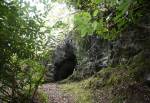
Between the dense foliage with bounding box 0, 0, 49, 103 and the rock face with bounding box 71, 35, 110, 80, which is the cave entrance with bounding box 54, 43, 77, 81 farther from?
the dense foliage with bounding box 0, 0, 49, 103

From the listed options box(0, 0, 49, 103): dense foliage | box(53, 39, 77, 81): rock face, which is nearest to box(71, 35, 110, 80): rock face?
box(53, 39, 77, 81): rock face

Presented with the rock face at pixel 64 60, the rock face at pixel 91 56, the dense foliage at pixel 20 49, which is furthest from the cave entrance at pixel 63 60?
the dense foliage at pixel 20 49

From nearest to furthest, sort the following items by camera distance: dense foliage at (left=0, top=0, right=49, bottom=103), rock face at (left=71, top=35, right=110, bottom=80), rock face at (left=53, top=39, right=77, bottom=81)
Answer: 1. dense foliage at (left=0, top=0, right=49, bottom=103)
2. rock face at (left=71, top=35, right=110, bottom=80)
3. rock face at (left=53, top=39, right=77, bottom=81)

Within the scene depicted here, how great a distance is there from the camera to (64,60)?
17.5 m

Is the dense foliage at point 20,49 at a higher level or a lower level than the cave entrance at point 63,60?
higher

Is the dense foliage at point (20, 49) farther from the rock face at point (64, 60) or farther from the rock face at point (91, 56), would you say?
the rock face at point (64, 60)

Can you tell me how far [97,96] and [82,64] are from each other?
5126 mm

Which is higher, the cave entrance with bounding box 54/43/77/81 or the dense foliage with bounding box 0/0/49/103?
the dense foliage with bounding box 0/0/49/103

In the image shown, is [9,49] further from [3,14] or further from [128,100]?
[128,100]

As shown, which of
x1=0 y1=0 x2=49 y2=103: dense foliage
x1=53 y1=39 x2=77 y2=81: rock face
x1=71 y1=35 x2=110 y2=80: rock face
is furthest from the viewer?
x1=53 y1=39 x2=77 y2=81: rock face

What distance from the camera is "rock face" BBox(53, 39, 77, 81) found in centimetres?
1723

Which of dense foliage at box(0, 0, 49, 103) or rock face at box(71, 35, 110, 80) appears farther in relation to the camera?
rock face at box(71, 35, 110, 80)

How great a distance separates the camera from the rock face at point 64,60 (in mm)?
17234

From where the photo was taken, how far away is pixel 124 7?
2.46 metres
